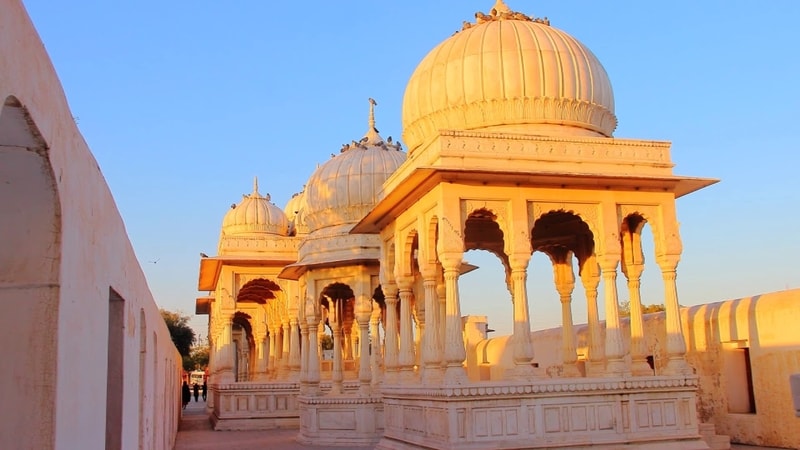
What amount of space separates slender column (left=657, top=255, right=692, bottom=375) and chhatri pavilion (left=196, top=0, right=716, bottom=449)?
2cm

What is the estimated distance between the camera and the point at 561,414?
11336mm

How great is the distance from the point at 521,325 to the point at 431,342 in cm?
170

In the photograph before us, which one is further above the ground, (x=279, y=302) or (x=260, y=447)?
(x=279, y=302)

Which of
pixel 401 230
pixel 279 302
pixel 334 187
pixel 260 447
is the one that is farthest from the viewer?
pixel 279 302

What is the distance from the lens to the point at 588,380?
11.6m

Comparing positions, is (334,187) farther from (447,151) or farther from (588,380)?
(588,380)

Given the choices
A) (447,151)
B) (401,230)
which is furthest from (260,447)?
(447,151)

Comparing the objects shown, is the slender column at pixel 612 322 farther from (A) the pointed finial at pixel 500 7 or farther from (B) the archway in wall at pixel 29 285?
(B) the archway in wall at pixel 29 285

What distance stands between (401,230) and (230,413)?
32.7ft

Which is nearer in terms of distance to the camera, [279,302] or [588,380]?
[588,380]

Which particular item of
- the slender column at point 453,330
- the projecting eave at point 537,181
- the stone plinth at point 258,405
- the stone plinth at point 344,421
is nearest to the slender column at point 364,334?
the stone plinth at point 344,421

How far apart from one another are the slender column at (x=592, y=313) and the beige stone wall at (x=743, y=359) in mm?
607

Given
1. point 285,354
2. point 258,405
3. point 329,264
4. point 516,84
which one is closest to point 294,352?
point 258,405

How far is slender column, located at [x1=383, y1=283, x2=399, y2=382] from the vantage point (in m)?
15.7
